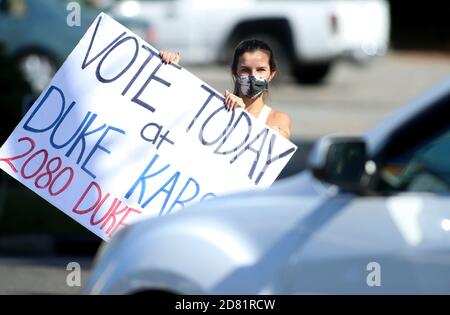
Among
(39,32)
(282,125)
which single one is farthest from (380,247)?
(39,32)

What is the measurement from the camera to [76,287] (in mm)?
9016

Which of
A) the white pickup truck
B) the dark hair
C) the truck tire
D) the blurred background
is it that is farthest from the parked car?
the dark hair

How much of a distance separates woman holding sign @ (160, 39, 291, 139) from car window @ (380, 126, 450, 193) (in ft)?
3.23

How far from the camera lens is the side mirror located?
4996mm

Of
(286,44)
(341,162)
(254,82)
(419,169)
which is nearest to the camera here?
(341,162)

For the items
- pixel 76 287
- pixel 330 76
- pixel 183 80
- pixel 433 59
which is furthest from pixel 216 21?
pixel 183 80

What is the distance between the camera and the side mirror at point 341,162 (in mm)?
4996

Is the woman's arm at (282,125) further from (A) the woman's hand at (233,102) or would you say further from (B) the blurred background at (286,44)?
(B) the blurred background at (286,44)

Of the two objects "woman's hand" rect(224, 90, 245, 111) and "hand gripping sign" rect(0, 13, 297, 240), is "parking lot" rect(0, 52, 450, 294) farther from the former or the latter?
"woman's hand" rect(224, 90, 245, 111)

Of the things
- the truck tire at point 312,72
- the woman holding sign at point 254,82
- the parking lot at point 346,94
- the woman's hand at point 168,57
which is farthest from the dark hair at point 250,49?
the truck tire at point 312,72

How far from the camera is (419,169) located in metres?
5.33

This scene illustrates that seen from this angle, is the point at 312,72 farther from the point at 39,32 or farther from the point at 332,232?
the point at 332,232

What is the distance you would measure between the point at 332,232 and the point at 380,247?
0.19 metres

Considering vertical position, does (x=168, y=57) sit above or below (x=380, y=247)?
above
